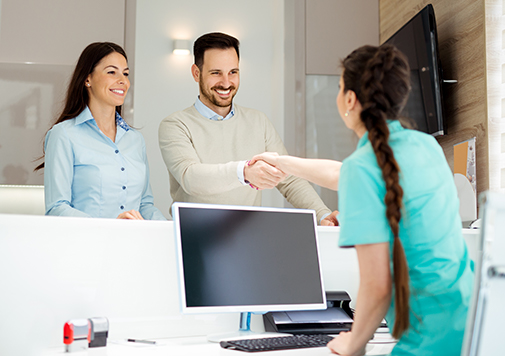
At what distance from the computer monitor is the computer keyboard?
4.9 inches

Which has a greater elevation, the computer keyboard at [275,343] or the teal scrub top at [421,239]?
the teal scrub top at [421,239]

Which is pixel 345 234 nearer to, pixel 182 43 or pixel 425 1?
pixel 425 1

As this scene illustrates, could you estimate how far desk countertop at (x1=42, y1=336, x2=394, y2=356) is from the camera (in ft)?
4.48

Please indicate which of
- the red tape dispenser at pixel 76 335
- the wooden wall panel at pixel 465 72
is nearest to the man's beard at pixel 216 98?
the wooden wall panel at pixel 465 72

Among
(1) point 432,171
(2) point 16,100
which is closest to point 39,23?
(2) point 16,100

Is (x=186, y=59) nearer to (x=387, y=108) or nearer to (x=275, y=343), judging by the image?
(x=275, y=343)

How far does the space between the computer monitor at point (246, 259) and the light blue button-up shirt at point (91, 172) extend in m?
0.65

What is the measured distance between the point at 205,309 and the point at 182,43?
10.9 ft

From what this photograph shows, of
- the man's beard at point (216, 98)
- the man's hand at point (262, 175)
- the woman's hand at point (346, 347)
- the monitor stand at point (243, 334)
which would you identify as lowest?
the monitor stand at point (243, 334)

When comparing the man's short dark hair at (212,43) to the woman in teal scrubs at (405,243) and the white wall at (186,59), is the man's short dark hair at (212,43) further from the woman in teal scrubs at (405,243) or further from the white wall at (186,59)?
the woman in teal scrubs at (405,243)

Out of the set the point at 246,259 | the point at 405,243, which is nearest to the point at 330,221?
the point at 246,259

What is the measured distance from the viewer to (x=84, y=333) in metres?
1.38

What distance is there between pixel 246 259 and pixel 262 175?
476 mm

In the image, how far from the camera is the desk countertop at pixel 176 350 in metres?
1.36
